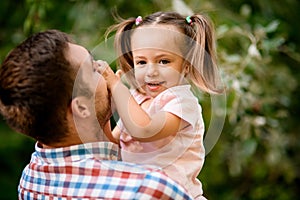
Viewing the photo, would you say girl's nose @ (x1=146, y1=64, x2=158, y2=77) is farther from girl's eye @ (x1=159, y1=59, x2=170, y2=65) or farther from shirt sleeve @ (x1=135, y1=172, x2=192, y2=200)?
shirt sleeve @ (x1=135, y1=172, x2=192, y2=200)

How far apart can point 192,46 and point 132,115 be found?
0.31 meters

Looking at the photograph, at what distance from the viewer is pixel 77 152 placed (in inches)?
62.6

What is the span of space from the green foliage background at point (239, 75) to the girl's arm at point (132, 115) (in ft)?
2.65

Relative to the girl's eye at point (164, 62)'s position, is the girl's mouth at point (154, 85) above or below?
below

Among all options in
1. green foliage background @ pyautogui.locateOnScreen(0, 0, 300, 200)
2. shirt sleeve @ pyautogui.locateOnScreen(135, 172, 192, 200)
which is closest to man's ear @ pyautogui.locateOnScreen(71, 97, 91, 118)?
shirt sleeve @ pyautogui.locateOnScreen(135, 172, 192, 200)

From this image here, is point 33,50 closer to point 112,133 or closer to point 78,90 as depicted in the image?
point 78,90

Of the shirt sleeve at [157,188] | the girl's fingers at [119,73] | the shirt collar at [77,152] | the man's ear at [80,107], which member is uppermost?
the man's ear at [80,107]

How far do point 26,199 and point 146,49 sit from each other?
465 mm

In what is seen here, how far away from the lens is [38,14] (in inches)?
126

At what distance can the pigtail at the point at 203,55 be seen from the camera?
1.81 meters

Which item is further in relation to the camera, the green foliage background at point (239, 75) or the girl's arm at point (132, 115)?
the green foliage background at point (239, 75)

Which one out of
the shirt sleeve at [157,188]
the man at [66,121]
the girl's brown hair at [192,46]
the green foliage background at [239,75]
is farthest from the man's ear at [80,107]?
the green foliage background at [239,75]

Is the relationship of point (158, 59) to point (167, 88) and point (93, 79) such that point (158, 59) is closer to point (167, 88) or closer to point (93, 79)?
point (167, 88)

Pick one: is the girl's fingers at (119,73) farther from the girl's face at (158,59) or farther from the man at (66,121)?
the man at (66,121)
